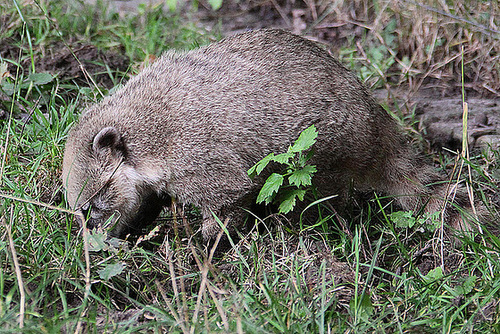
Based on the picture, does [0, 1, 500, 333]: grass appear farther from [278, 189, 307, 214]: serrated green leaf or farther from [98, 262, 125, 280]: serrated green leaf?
[278, 189, 307, 214]: serrated green leaf

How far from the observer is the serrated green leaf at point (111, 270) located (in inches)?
143

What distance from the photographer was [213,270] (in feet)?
12.4

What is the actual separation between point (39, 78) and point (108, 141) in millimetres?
1544

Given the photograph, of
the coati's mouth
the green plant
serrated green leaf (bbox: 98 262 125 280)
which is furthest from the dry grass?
serrated green leaf (bbox: 98 262 125 280)

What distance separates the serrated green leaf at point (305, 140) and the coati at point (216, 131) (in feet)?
0.96

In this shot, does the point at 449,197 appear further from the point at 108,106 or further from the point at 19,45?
the point at 19,45

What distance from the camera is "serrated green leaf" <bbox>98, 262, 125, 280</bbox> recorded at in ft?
12.0

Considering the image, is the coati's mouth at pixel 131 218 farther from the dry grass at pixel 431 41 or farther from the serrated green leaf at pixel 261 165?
the dry grass at pixel 431 41

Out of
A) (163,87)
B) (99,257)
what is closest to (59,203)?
(99,257)

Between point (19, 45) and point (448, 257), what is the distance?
13.2 feet

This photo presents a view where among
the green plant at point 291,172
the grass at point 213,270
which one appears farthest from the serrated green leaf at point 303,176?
the grass at point 213,270

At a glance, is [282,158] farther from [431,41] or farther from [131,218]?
[431,41]

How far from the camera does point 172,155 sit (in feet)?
13.2

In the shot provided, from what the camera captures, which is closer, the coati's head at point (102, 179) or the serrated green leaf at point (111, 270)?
the serrated green leaf at point (111, 270)
